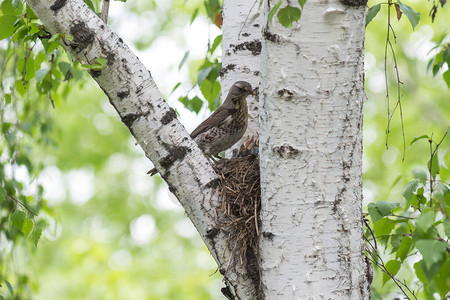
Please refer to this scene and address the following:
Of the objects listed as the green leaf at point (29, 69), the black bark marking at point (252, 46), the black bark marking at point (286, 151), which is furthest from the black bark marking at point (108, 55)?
the black bark marking at point (252, 46)

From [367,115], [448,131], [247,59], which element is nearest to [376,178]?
[367,115]

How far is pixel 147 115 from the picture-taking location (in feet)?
6.38

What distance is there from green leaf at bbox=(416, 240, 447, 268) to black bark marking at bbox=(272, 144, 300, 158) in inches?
21.1

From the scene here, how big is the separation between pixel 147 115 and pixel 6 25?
25.5 inches

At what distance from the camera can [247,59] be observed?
280cm

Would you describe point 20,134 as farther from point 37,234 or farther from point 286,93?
point 286,93

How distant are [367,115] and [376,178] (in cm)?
115

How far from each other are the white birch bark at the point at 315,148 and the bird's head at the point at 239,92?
0.92 meters

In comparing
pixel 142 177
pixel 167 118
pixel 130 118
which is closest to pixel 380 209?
pixel 167 118

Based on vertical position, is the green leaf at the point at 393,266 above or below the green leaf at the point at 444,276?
below

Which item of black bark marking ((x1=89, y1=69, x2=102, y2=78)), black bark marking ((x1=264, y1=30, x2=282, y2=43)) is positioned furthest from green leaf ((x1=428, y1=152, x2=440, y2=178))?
black bark marking ((x1=89, y1=69, x2=102, y2=78))

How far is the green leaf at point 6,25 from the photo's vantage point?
2004mm

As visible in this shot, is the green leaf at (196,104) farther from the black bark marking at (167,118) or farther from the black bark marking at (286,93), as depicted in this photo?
the black bark marking at (286,93)

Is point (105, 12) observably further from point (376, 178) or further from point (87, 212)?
point (87, 212)
